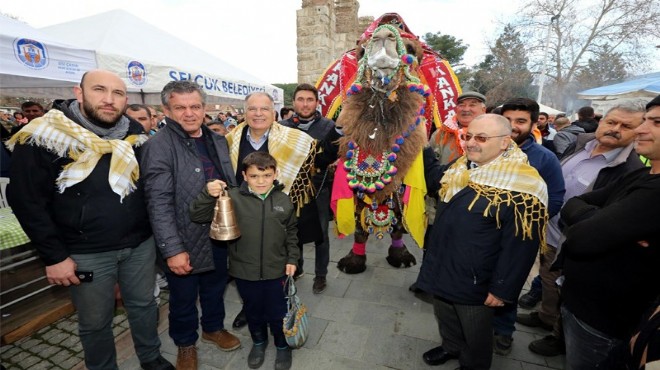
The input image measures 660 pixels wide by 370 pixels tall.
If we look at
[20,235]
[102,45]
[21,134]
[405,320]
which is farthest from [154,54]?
[405,320]

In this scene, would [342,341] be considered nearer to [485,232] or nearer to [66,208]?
[485,232]

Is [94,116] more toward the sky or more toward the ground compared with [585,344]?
more toward the sky

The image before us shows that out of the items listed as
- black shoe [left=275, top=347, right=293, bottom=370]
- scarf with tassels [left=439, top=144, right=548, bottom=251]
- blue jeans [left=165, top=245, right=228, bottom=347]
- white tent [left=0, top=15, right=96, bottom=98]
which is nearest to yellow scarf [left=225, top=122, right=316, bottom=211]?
blue jeans [left=165, top=245, right=228, bottom=347]

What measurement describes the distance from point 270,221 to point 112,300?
1.14m

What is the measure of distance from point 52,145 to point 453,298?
2.51 m

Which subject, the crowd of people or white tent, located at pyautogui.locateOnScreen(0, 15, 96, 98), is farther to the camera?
white tent, located at pyautogui.locateOnScreen(0, 15, 96, 98)

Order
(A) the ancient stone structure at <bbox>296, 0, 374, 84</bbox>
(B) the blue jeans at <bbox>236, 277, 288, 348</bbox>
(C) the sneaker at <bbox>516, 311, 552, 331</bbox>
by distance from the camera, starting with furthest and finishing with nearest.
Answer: (A) the ancient stone structure at <bbox>296, 0, 374, 84</bbox>
(C) the sneaker at <bbox>516, 311, 552, 331</bbox>
(B) the blue jeans at <bbox>236, 277, 288, 348</bbox>

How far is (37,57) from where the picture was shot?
343cm

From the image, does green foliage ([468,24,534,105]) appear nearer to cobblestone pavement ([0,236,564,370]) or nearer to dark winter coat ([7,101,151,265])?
cobblestone pavement ([0,236,564,370])

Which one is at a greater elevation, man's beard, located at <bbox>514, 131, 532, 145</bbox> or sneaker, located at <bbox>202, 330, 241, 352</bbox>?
man's beard, located at <bbox>514, 131, 532, 145</bbox>

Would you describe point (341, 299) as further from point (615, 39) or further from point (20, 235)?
point (615, 39)

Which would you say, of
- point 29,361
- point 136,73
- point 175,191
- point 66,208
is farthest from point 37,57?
point 29,361

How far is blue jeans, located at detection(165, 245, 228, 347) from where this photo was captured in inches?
89.5

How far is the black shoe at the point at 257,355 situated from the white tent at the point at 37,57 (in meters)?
3.70
